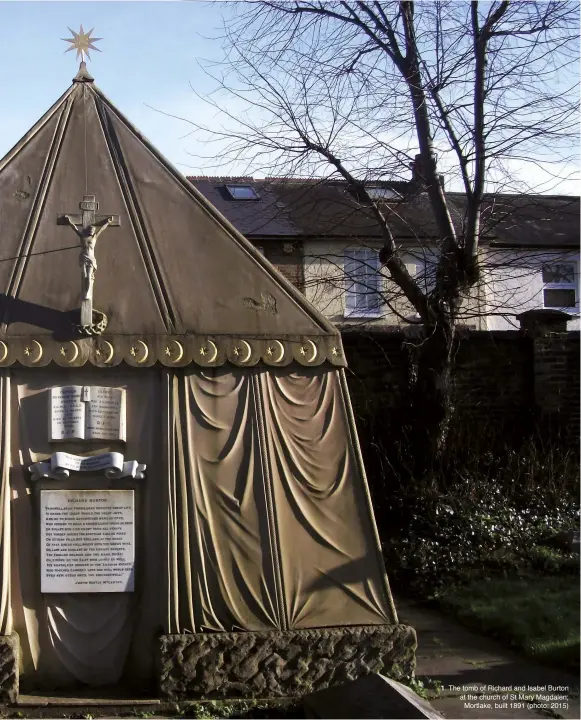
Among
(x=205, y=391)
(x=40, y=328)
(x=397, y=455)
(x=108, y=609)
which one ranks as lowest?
(x=108, y=609)

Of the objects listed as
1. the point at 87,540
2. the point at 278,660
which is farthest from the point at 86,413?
the point at 278,660

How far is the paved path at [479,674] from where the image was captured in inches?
268

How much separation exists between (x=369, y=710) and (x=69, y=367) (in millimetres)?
3421

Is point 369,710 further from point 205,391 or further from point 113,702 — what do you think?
point 205,391

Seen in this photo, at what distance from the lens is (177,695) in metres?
6.82

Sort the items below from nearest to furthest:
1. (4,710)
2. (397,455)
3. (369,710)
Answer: (369,710), (4,710), (397,455)

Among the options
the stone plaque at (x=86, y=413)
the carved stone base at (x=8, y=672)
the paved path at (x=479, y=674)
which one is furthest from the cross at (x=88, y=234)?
the paved path at (x=479, y=674)

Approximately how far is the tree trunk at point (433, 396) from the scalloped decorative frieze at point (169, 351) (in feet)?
16.0

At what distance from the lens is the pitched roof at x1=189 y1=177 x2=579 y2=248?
41.5 feet

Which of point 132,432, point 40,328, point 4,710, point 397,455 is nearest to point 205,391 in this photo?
point 132,432

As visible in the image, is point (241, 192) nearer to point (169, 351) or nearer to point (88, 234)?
point (88, 234)

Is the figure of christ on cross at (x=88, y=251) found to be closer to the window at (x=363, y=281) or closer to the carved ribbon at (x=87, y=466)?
the carved ribbon at (x=87, y=466)

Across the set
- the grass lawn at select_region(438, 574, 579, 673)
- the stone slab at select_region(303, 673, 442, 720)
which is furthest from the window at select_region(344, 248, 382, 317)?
the stone slab at select_region(303, 673, 442, 720)

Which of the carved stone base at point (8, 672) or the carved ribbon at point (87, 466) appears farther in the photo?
the carved ribbon at point (87, 466)
